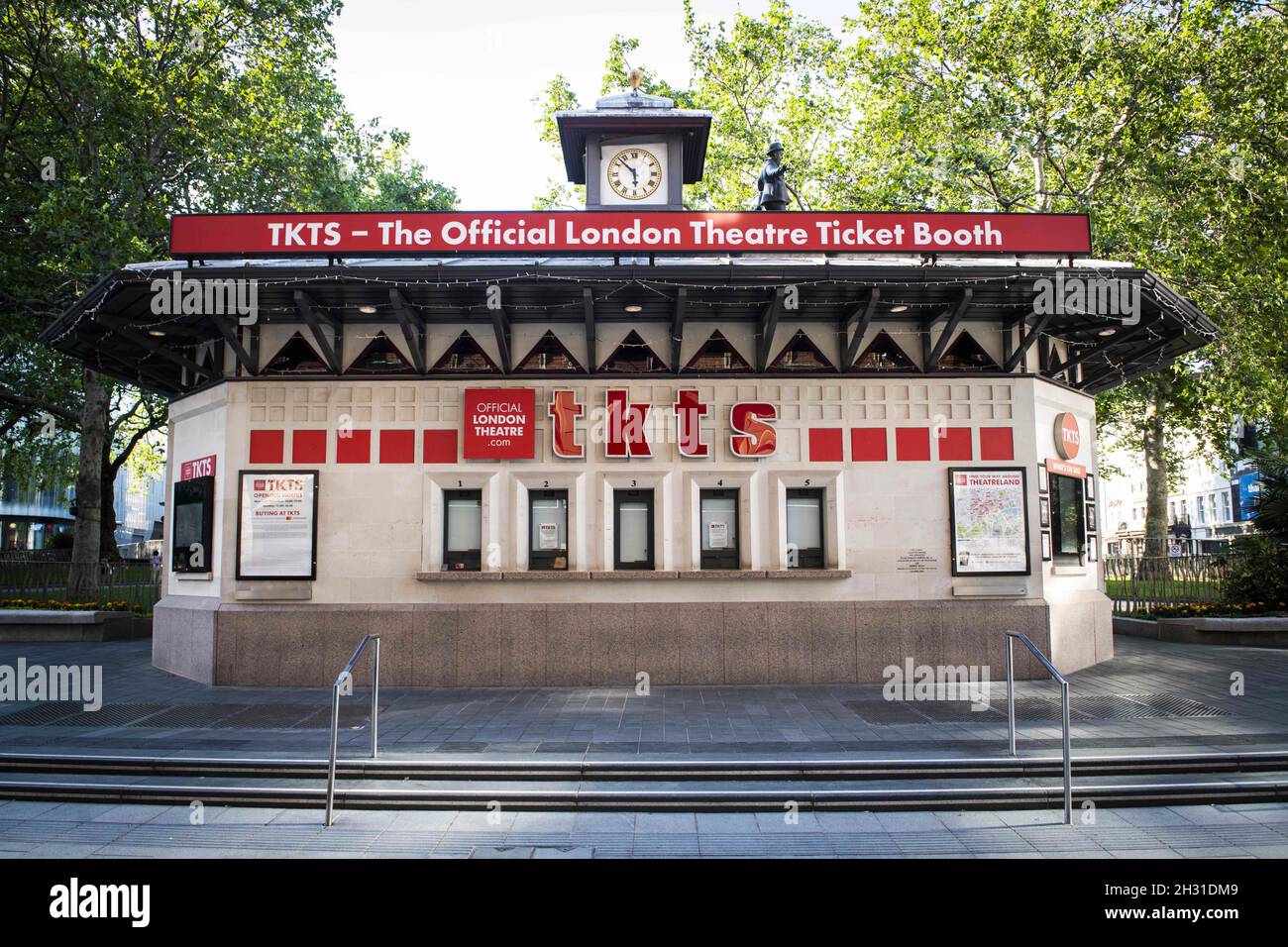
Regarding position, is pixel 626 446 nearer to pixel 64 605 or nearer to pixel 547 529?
pixel 547 529

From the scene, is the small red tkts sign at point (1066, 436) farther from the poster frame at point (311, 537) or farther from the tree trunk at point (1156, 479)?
the tree trunk at point (1156, 479)

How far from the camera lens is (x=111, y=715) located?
10.5m

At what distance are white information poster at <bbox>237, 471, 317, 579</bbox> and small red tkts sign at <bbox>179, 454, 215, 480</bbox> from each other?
838mm

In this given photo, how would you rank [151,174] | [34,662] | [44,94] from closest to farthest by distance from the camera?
[34,662]
[44,94]
[151,174]

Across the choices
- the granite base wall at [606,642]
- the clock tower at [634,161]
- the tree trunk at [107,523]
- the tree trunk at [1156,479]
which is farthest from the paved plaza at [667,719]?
the tree trunk at [107,523]

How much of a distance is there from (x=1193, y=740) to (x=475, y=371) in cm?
1149

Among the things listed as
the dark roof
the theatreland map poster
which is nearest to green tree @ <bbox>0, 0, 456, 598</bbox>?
the dark roof

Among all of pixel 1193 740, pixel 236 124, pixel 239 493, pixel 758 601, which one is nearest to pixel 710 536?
pixel 758 601

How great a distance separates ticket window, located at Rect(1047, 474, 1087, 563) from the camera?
13625mm

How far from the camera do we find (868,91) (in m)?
26.9

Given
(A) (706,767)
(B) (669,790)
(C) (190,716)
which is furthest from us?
(C) (190,716)

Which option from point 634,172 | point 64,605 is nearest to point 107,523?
point 64,605

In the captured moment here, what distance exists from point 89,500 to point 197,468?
10.7m

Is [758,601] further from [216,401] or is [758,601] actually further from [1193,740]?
[216,401]
